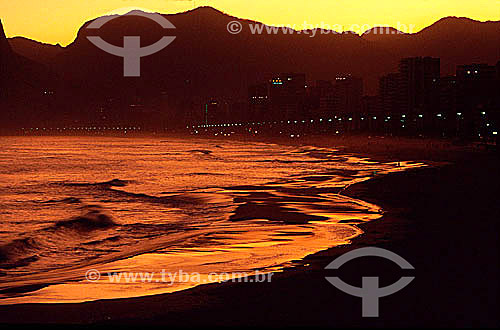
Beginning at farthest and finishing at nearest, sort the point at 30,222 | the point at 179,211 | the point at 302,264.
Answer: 1. the point at 179,211
2. the point at 30,222
3. the point at 302,264

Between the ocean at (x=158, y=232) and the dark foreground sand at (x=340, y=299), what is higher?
the dark foreground sand at (x=340, y=299)

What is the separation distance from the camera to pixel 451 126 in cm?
19288

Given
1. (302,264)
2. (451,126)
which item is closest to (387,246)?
(302,264)

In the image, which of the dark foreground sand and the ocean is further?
the ocean

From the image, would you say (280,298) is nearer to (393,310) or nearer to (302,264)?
(393,310)

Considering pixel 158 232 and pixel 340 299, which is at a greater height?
pixel 340 299

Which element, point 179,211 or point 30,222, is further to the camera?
point 179,211

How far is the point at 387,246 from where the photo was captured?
56.9 feet

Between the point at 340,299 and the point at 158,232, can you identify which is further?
the point at 158,232

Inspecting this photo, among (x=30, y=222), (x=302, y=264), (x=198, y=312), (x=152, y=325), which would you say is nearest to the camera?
(x=152, y=325)

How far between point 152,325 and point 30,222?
1836 cm

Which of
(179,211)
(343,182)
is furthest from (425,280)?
(343,182)

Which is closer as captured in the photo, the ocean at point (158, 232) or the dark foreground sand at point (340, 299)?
the dark foreground sand at point (340, 299)

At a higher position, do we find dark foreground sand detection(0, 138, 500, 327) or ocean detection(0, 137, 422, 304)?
dark foreground sand detection(0, 138, 500, 327)
